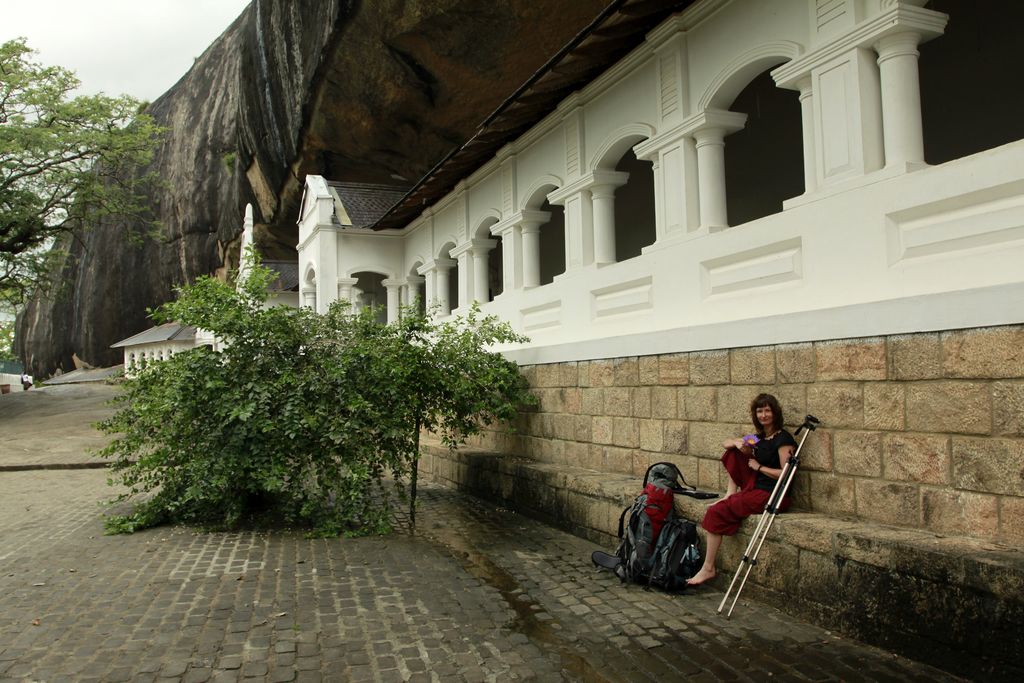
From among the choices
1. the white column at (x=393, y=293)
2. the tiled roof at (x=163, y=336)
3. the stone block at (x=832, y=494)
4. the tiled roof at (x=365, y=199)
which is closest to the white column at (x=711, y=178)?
the stone block at (x=832, y=494)

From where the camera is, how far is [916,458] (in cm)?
479

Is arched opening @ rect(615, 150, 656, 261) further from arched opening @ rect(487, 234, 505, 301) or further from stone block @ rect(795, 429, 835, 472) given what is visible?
stone block @ rect(795, 429, 835, 472)

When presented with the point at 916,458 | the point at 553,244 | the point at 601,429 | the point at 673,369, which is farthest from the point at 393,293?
the point at 916,458

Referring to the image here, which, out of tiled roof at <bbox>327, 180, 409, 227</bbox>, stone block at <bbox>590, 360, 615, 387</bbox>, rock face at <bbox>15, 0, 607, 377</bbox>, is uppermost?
rock face at <bbox>15, 0, 607, 377</bbox>

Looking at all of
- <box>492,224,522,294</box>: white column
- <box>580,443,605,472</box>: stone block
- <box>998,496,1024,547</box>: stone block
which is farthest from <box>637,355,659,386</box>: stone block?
<box>492,224,522,294</box>: white column

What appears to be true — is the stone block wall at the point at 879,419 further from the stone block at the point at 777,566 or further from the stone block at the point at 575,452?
the stone block at the point at 575,452

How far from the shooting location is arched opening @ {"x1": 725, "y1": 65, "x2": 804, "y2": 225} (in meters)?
10.5

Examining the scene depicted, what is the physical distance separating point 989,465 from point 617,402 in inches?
164

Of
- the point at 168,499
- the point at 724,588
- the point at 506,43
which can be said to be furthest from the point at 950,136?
the point at 168,499

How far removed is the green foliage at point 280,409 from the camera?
822cm

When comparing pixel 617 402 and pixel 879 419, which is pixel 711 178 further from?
pixel 879 419

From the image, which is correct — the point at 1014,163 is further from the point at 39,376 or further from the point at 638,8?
the point at 39,376

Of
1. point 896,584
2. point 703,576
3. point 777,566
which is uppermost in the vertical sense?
point 896,584

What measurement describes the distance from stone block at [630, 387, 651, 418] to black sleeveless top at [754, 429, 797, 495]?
205 cm
